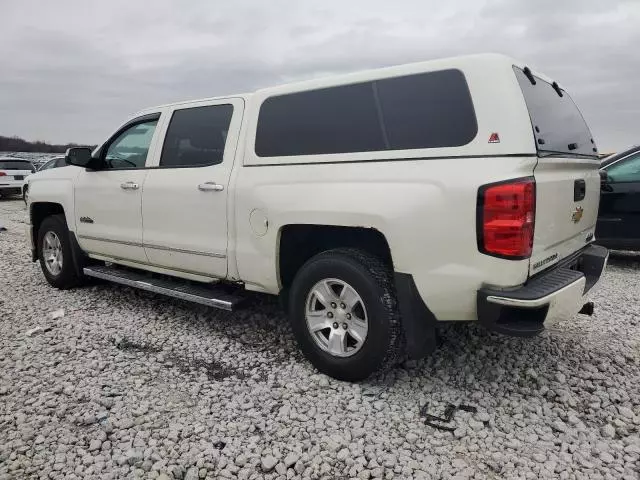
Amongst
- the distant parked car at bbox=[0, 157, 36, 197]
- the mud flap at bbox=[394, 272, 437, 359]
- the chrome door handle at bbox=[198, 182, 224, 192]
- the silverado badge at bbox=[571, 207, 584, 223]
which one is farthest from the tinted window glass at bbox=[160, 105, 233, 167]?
the distant parked car at bbox=[0, 157, 36, 197]

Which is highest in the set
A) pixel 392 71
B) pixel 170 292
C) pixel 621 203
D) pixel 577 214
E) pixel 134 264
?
pixel 392 71

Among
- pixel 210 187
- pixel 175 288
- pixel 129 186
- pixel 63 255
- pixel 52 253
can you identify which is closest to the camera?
pixel 210 187

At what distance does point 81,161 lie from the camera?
480cm

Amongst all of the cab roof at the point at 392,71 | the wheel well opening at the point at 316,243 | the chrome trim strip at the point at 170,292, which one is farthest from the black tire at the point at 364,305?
the cab roof at the point at 392,71

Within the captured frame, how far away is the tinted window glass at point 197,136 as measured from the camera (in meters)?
3.98

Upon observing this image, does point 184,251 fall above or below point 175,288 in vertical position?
above

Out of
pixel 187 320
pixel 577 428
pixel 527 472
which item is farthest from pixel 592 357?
pixel 187 320

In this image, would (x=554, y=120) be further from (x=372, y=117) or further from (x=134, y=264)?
(x=134, y=264)

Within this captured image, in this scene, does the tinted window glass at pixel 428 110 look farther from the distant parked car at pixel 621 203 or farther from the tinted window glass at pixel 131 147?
the distant parked car at pixel 621 203

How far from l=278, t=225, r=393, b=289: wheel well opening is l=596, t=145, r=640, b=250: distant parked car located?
4.65m

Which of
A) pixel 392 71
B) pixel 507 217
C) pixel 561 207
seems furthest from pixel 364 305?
pixel 392 71

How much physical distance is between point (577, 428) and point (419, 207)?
1.52 metres

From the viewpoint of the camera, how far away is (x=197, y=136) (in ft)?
13.7

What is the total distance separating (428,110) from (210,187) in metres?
1.75
